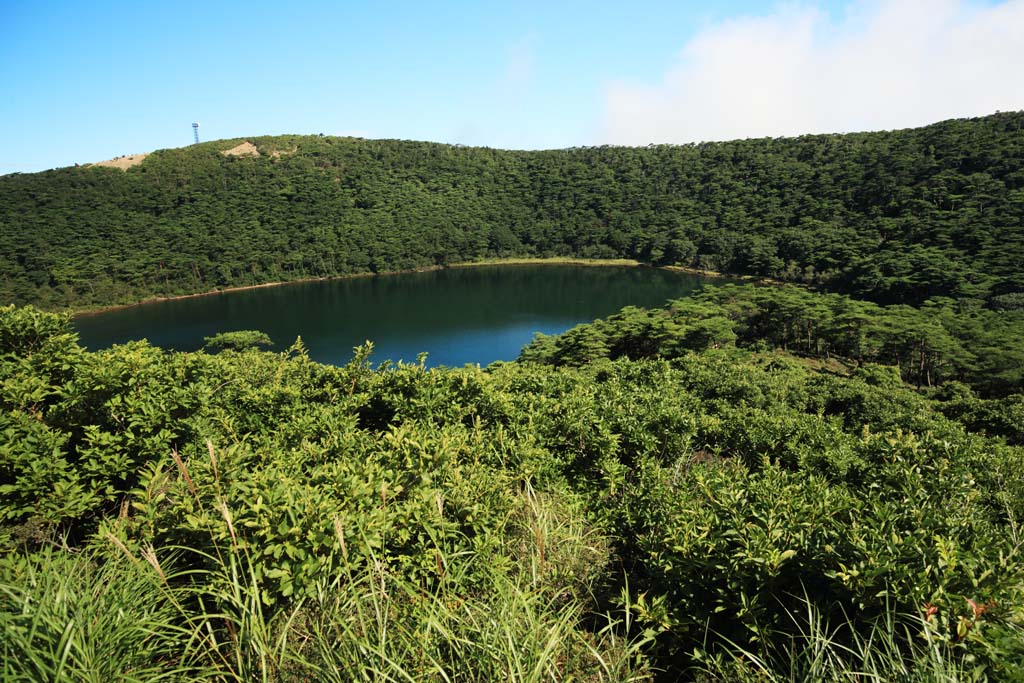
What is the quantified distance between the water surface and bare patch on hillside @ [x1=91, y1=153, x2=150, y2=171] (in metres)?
45.7

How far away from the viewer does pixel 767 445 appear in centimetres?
697

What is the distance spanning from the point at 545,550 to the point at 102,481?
4067 mm

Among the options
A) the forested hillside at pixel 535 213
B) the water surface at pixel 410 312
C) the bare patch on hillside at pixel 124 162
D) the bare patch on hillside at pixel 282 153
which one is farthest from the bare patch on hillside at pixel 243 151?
the water surface at pixel 410 312

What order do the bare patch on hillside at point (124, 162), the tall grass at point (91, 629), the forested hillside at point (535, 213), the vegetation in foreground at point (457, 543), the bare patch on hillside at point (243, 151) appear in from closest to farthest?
1. the tall grass at point (91, 629)
2. the vegetation in foreground at point (457, 543)
3. the forested hillside at point (535, 213)
4. the bare patch on hillside at point (124, 162)
5. the bare patch on hillside at point (243, 151)

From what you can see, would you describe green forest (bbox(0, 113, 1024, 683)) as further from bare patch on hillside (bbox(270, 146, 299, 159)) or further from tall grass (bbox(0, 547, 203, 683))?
bare patch on hillside (bbox(270, 146, 299, 159))

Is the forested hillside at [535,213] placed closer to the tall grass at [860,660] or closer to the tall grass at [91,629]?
the tall grass at [860,660]

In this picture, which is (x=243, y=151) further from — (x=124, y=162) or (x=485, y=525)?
(x=485, y=525)

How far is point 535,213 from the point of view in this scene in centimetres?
9800

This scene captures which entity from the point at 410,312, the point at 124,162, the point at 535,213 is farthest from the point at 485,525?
the point at 124,162

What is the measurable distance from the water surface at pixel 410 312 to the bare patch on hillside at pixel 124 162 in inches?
1801

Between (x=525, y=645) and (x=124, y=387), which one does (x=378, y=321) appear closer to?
(x=124, y=387)

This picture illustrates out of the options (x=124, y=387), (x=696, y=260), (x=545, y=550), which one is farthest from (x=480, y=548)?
(x=696, y=260)

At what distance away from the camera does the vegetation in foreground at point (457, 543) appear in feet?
6.85

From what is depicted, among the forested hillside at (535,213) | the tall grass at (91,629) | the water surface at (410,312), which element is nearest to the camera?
the tall grass at (91,629)
